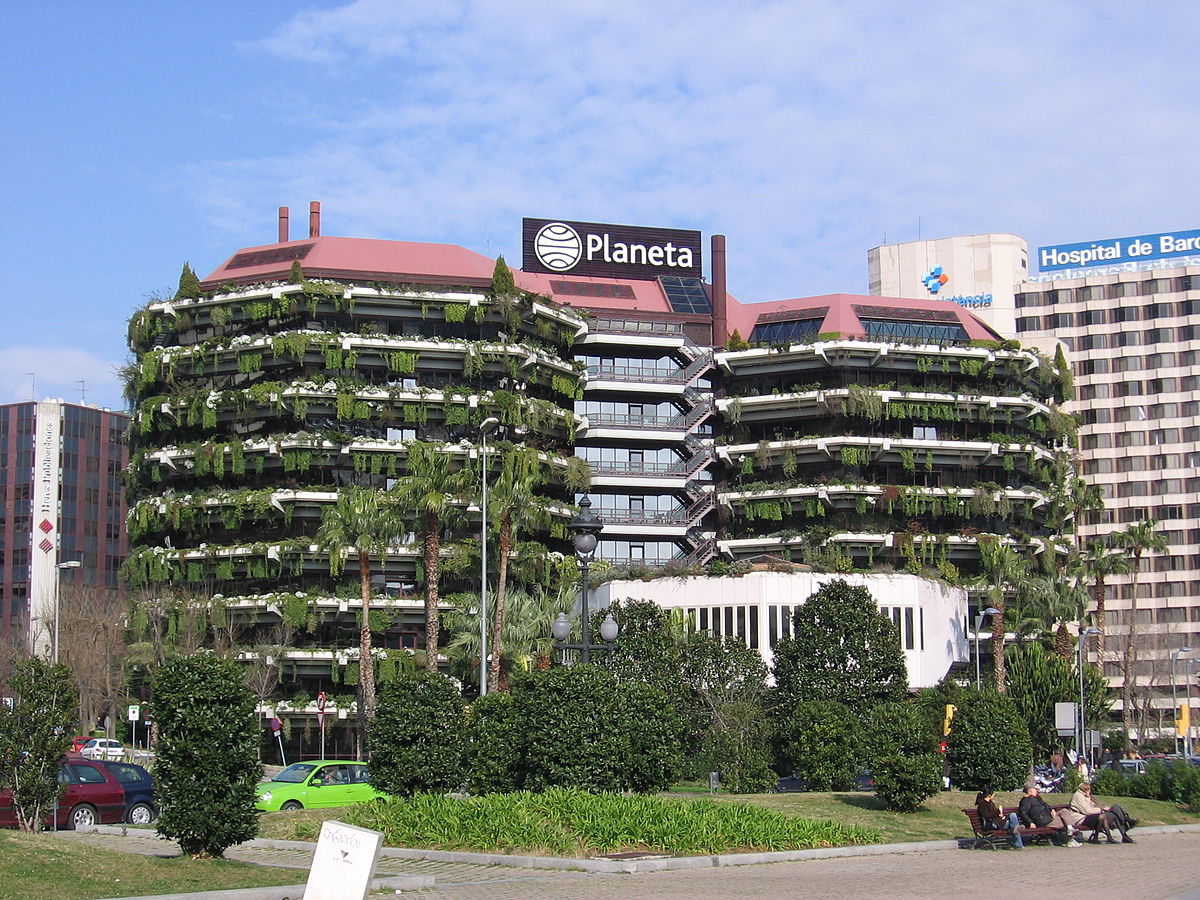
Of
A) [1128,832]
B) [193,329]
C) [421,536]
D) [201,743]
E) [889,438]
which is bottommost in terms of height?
[1128,832]

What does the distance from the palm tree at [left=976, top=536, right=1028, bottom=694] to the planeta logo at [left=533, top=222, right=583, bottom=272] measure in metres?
31.9

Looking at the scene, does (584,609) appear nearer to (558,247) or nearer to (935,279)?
(558,247)

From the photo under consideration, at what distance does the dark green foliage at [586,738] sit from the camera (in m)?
31.0

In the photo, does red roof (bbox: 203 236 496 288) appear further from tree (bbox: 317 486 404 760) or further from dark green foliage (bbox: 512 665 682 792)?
dark green foliage (bbox: 512 665 682 792)

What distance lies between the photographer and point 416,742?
31797 mm

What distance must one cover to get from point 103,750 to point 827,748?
123ft

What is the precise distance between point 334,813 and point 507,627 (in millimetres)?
38149

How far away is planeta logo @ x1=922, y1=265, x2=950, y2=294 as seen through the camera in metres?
135

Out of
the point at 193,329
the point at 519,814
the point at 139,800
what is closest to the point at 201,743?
the point at 519,814

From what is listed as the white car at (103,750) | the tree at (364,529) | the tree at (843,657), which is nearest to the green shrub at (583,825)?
the tree at (843,657)

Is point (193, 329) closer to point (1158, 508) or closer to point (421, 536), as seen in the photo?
point (421, 536)

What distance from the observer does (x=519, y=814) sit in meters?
26.8

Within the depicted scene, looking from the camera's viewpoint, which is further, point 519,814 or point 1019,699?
point 1019,699

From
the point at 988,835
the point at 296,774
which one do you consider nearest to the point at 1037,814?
the point at 988,835
